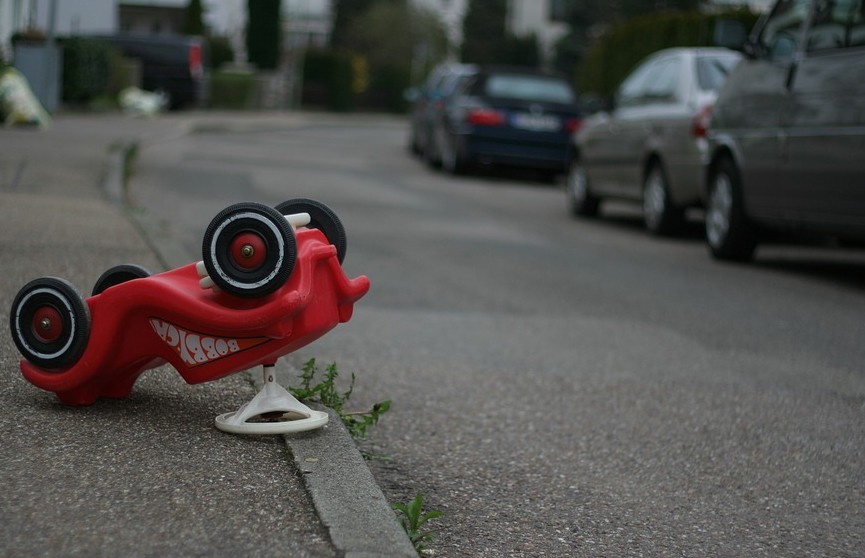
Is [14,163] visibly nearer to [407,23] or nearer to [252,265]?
[252,265]

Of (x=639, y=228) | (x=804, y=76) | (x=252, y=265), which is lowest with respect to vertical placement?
(x=639, y=228)

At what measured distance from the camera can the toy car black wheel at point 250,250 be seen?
4.00 metres

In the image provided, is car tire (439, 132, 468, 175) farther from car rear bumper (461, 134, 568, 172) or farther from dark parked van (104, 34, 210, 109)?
dark parked van (104, 34, 210, 109)

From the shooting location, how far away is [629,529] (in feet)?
13.2

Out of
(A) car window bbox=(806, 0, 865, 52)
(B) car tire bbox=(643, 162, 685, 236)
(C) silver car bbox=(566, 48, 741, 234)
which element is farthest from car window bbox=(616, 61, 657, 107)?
(A) car window bbox=(806, 0, 865, 52)

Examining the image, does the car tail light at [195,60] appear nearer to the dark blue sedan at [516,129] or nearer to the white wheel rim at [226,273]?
the dark blue sedan at [516,129]

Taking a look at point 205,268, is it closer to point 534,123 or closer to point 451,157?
point 534,123

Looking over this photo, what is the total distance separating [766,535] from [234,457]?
154 cm

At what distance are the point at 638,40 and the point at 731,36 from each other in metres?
15.8

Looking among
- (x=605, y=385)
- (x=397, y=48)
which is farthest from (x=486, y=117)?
(x=397, y=48)

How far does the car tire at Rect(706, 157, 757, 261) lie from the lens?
35.3 ft

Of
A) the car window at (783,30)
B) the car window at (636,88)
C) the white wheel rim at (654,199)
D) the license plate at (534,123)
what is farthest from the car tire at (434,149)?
the car window at (783,30)

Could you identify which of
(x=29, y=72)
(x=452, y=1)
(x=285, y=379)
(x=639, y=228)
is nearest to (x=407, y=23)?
(x=452, y=1)

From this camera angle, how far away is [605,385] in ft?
20.0
